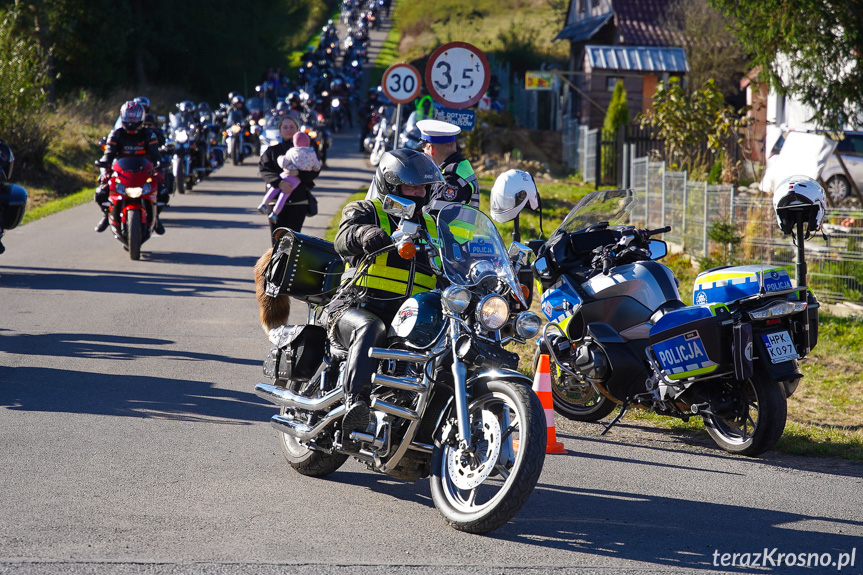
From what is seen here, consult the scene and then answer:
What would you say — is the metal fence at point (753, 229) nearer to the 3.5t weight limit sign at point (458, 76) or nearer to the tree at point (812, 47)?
the tree at point (812, 47)

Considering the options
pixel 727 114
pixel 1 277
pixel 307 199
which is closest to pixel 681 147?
pixel 727 114

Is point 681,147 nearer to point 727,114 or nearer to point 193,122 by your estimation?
point 727,114

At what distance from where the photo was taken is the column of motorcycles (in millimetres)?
4438

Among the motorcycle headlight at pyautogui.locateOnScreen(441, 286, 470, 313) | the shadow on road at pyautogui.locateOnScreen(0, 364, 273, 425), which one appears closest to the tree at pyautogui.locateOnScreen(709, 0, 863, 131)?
the shadow on road at pyautogui.locateOnScreen(0, 364, 273, 425)

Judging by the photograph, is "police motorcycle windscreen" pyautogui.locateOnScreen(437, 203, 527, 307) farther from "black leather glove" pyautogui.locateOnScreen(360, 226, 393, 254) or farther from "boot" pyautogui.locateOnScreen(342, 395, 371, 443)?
"boot" pyautogui.locateOnScreen(342, 395, 371, 443)

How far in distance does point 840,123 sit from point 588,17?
30882 millimetres

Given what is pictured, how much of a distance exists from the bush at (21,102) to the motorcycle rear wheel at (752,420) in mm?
18555

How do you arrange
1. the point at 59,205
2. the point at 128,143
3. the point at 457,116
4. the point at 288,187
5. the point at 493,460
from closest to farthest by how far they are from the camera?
the point at 493,460 < the point at 288,187 < the point at 457,116 < the point at 128,143 < the point at 59,205

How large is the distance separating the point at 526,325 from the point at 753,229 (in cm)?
859

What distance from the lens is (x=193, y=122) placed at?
2088 centimetres

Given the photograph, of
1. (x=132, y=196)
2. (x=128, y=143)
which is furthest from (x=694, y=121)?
(x=132, y=196)

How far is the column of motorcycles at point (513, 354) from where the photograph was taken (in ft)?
14.6

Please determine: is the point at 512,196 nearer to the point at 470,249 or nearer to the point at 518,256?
the point at 518,256

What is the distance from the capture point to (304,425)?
5.19m
